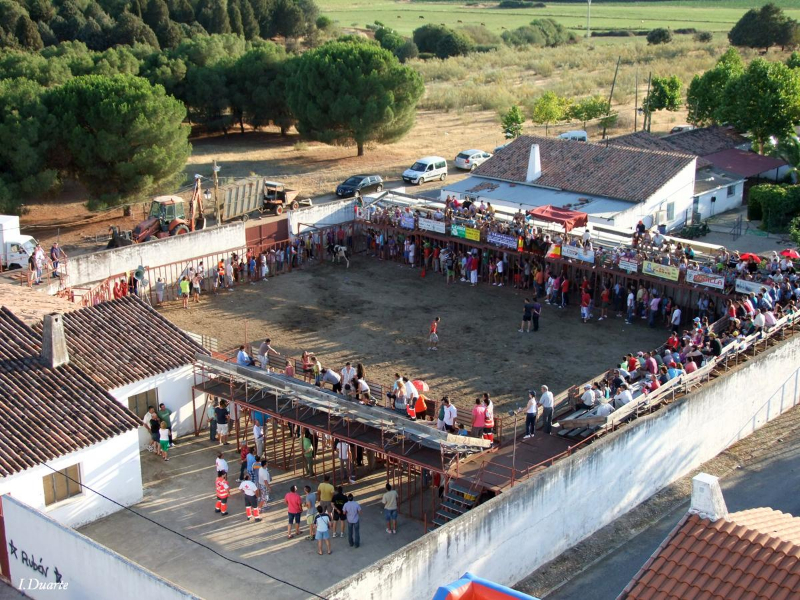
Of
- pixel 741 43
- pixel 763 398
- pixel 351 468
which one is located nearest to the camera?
pixel 351 468

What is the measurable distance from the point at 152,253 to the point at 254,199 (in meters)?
8.57

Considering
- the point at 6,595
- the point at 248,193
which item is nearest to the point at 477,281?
the point at 248,193

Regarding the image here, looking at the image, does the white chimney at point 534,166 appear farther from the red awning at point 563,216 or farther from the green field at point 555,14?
the green field at point 555,14

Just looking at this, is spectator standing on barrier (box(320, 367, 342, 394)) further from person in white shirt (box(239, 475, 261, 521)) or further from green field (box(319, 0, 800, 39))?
green field (box(319, 0, 800, 39))

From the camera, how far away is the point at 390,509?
2083 cm

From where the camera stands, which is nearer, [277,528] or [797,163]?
[277,528]

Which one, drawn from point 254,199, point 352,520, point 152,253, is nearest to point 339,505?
point 352,520

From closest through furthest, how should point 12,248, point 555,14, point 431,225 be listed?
point 12,248 → point 431,225 → point 555,14

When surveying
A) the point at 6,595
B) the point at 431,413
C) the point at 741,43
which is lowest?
the point at 6,595

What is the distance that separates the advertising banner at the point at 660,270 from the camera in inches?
1282

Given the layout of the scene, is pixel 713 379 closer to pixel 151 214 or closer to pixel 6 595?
pixel 6 595

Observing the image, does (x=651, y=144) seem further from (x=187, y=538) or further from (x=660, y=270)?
(x=187, y=538)

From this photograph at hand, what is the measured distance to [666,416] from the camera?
73.4ft

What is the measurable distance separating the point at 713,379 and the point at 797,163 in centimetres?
2540
